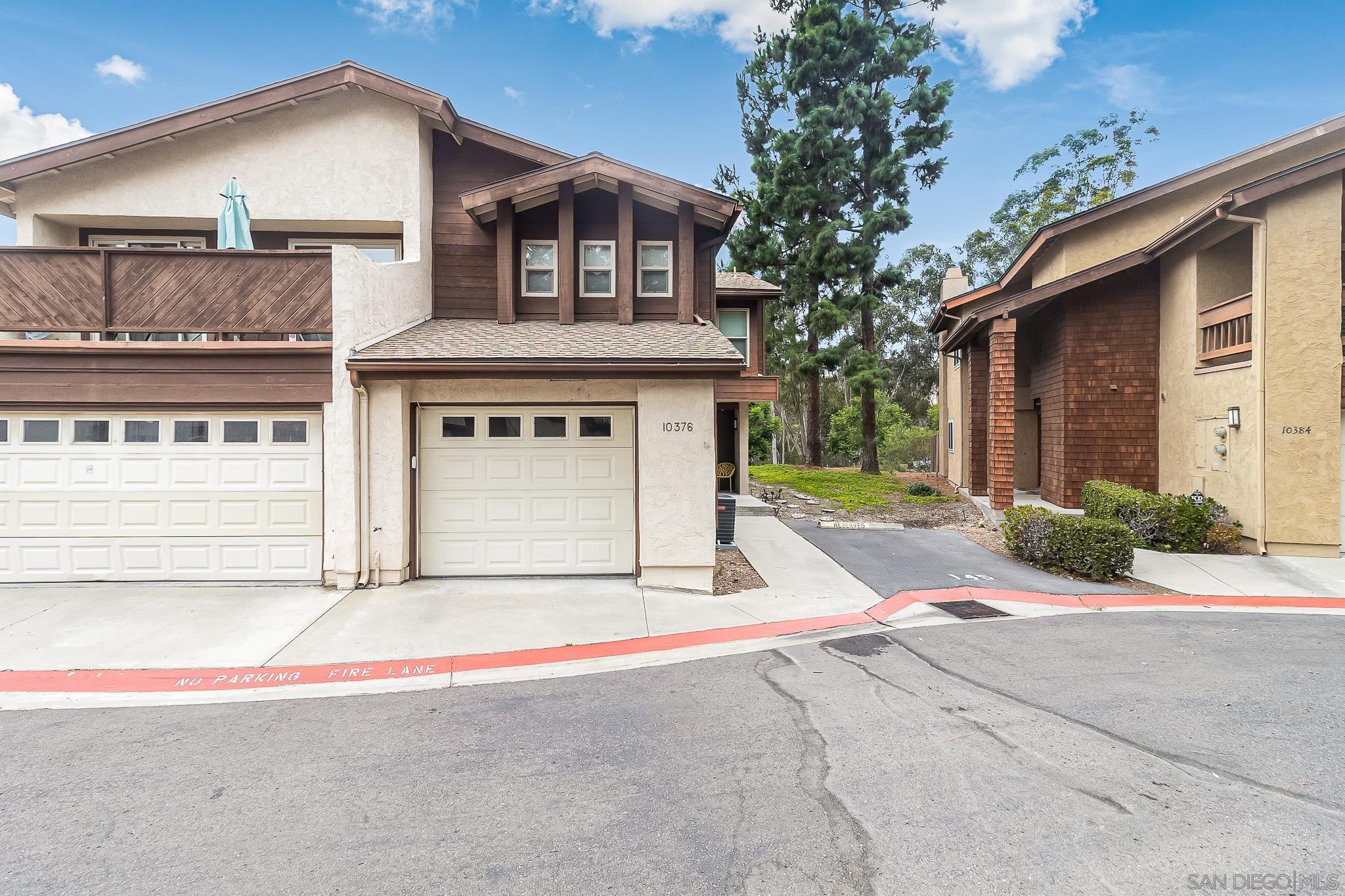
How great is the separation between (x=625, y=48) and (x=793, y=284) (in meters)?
15.5

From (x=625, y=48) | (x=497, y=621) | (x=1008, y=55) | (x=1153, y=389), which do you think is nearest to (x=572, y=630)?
(x=497, y=621)

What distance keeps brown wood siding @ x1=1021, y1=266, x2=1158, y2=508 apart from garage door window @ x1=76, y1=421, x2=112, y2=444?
55.8ft

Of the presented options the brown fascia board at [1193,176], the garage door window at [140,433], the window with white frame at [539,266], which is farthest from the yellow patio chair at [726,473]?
the garage door window at [140,433]

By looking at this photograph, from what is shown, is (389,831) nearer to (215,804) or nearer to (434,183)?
(215,804)

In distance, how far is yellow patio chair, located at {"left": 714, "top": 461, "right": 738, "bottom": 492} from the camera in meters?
17.0

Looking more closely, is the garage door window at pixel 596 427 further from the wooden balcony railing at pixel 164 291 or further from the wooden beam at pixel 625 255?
the wooden balcony railing at pixel 164 291

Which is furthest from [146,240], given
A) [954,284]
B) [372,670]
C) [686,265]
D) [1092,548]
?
[954,284]

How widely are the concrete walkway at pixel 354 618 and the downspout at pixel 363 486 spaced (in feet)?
1.20

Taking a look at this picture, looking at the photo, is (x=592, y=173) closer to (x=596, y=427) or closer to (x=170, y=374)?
(x=596, y=427)

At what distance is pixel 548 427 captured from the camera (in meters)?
8.77

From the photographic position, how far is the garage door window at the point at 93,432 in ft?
26.7

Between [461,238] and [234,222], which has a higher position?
[461,238]

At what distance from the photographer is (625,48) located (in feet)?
99.3

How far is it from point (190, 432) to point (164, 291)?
186 centimetres
